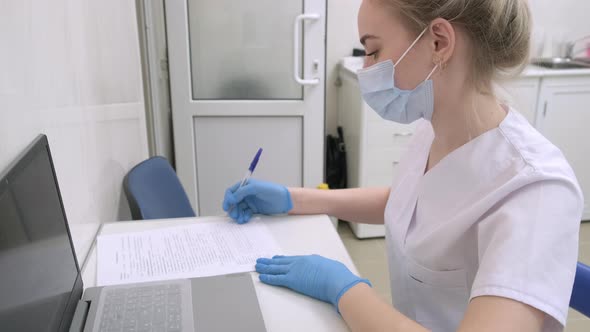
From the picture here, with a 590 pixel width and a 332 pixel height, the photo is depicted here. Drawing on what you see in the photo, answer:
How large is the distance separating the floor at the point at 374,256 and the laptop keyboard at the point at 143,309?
1.45 m

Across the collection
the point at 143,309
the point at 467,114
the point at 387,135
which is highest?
the point at 467,114

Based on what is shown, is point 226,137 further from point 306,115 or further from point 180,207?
point 180,207

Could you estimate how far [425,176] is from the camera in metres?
1.06

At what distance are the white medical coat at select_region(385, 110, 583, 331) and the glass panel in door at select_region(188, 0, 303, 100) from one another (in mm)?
1468

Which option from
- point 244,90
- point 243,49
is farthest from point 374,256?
point 243,49

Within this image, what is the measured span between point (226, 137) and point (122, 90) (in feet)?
3.77

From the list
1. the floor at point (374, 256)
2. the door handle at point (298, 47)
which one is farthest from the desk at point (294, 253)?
the door handle at point (298, 47)

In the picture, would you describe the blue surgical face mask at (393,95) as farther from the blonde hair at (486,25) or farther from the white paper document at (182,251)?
the white paper document at (182,251)

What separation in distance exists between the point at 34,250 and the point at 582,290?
0.97 meters

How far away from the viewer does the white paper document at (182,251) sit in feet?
3.27

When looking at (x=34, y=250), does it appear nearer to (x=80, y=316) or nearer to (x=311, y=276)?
(x=80, y=316)

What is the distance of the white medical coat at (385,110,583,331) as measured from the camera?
748 millimetres

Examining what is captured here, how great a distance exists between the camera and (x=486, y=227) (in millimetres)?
843

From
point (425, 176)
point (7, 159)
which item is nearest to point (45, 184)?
point (7, 159)
